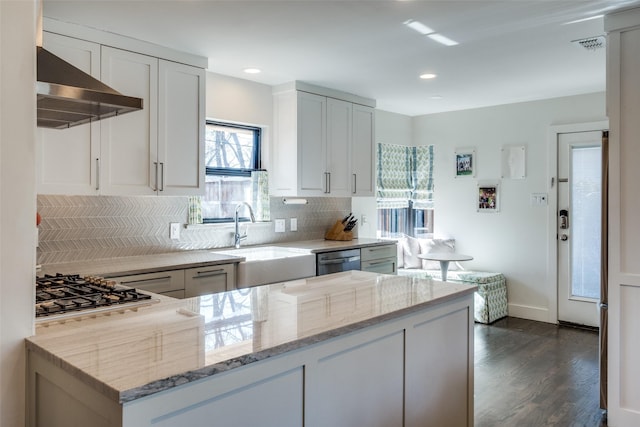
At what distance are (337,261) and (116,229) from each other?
5.98 ft

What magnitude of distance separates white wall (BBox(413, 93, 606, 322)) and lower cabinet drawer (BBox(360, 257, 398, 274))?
1490 mm

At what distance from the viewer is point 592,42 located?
3197 mm

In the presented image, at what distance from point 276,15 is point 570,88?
341cm

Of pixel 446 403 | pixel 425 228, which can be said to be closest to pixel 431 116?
pixel 425 228

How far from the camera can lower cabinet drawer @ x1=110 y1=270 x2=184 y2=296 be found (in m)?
2.81

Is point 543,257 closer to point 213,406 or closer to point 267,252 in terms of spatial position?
point 267,252

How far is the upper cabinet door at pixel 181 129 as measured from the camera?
3.32m

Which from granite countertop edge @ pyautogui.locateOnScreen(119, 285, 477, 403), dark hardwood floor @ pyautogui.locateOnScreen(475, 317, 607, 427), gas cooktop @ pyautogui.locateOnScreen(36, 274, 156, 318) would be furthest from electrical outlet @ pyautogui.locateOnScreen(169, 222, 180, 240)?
dark hardwood floor @ pyautogui.locateOnScreen(475, 317, 607, 427)

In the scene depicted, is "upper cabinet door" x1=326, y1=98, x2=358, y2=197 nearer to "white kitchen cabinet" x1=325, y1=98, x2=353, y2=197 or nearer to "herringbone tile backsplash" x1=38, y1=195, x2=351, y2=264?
"white kitchen cabinet" x1=325, y1=98, x2=353, y2=197

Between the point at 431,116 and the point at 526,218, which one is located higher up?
the point at 431,116

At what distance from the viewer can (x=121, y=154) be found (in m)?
3.10

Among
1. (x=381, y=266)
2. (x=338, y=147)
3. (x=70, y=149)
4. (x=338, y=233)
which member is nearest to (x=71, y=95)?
(x=70, y=149)

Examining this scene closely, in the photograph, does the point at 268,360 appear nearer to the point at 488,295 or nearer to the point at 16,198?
the point at 16,198

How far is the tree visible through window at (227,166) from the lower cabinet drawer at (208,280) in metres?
0.83
